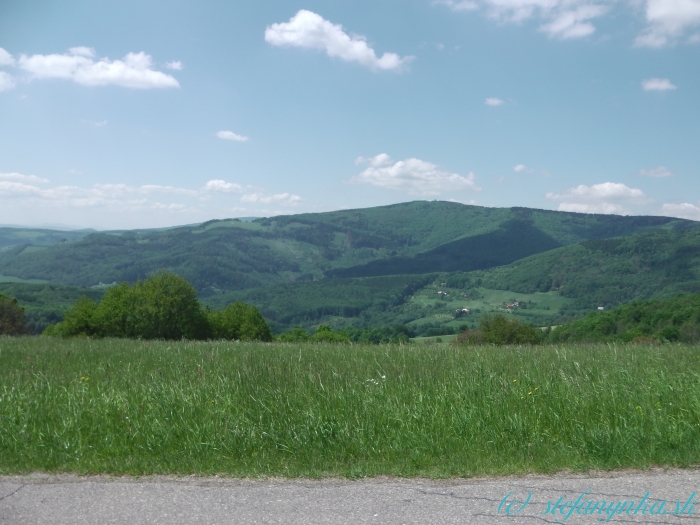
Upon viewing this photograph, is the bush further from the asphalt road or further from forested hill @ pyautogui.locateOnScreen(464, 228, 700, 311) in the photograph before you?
forested hill @ pyautogui.locateOnScreen(464, 228, 700, 311)

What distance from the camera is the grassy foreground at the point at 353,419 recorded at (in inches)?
217

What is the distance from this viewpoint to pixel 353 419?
6.45 metres

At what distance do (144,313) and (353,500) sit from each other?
26.0 metres

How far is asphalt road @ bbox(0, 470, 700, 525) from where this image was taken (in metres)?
4.24

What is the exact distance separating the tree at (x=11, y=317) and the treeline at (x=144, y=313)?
7349 mm

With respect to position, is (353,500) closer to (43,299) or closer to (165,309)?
(165,309)

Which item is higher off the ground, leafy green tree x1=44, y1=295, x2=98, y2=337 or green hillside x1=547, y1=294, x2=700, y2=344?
leafy green tree x1=44, y1=295, x2=98, y2=337

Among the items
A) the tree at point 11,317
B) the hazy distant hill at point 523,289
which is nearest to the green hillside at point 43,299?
the tree at point 11,317

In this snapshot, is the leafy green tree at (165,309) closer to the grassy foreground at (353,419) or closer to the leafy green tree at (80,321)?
the leafy green tree at (80,321)

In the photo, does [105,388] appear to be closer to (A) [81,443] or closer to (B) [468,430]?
(A) [81,443]

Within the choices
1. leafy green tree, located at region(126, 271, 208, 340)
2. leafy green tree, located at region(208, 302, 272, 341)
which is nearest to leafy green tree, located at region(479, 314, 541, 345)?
leafy green tree, located at region(208, 302, 272, 341)

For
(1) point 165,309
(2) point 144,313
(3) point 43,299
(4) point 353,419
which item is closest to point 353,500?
(4) point 353,419

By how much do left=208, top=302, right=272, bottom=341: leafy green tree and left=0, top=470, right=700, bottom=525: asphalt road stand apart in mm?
28860

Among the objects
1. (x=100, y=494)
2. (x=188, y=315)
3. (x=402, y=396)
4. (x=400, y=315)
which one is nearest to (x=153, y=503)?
(x=100, y=494)
